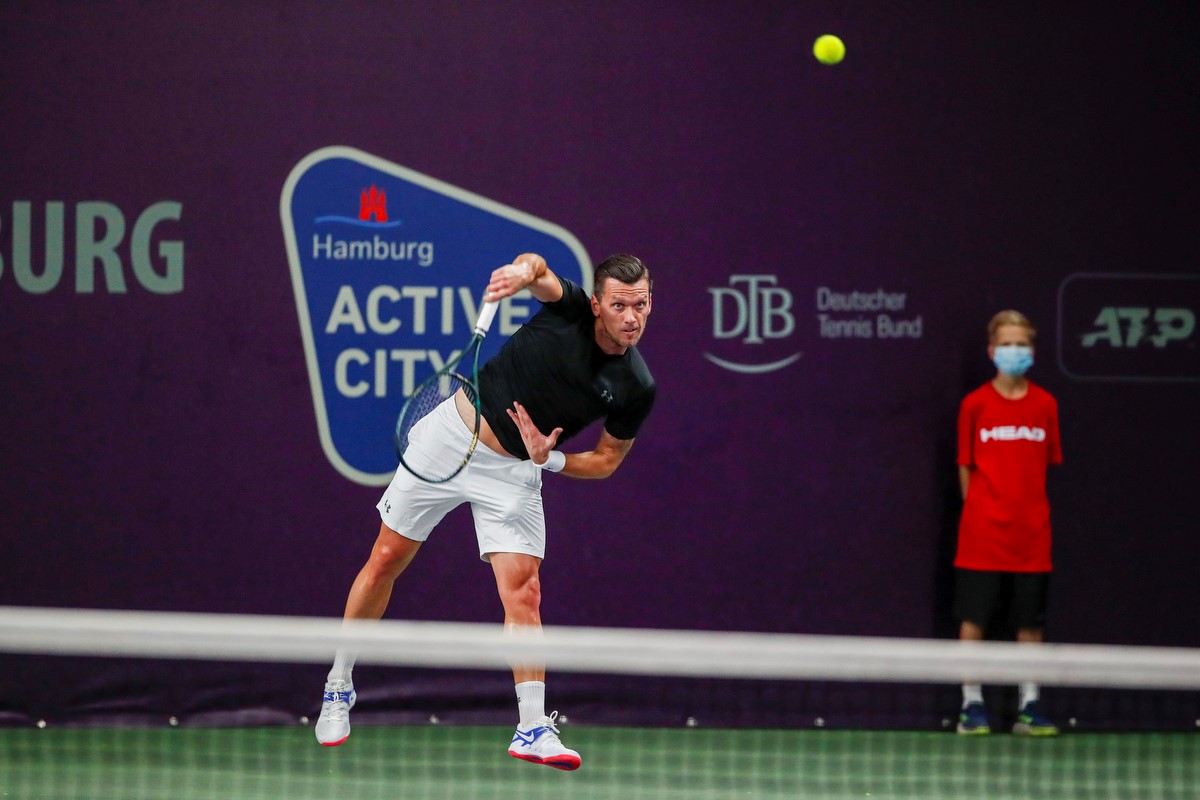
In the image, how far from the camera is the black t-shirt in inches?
176

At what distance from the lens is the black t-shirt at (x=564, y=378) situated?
14.7ft

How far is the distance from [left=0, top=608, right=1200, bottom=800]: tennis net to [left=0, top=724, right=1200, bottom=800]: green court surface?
0.04ft

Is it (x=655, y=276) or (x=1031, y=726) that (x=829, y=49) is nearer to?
(x=655, y=276)

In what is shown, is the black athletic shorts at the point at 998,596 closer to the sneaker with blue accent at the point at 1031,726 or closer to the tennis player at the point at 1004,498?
the tennis player at the point at 1004,498

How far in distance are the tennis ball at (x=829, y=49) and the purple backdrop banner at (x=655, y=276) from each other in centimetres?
6

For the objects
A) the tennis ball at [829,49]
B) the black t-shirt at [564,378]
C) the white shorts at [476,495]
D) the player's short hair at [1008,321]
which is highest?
the tennis ball at [829,49]

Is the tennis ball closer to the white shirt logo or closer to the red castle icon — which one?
the white shirt logo

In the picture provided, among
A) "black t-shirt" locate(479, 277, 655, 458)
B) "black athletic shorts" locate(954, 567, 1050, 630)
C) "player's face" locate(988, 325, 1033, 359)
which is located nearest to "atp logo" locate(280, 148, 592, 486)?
"black t-shirt" locate(479, 277, 655, 458)

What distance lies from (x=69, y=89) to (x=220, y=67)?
1.79 feet

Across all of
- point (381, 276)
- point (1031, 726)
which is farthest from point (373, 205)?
point (1031, 726)

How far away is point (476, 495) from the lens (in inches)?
178

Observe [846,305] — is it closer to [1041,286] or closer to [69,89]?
[1041,286]

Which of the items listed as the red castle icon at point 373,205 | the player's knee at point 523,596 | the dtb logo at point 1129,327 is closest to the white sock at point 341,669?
the player's knee at point 523,596

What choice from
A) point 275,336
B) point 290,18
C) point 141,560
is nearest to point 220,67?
point 290,18
